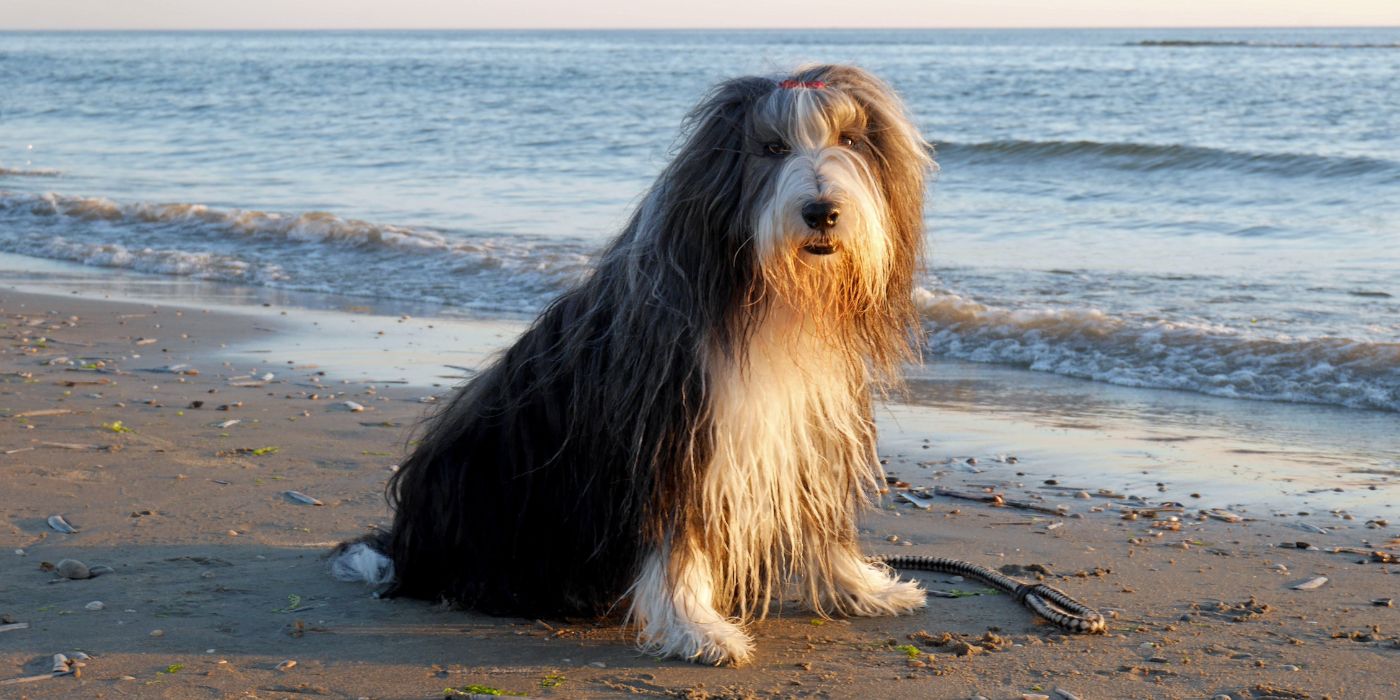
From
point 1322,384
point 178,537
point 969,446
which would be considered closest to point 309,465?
point 178,537

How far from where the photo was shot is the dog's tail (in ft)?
14.5

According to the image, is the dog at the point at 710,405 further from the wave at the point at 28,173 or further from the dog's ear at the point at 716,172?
the wave at the point at 28,173

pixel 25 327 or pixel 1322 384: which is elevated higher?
pixel 1322 384

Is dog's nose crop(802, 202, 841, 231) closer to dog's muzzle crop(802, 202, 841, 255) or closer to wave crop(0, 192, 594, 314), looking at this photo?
dog's muzzle crop(802, 202, 841, 255)

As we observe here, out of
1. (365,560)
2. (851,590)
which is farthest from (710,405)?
(365,560)

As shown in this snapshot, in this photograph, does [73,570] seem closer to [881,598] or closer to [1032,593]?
[881,598]

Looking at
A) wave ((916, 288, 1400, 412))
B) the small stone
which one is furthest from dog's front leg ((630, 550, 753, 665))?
wave ((916, 288, 1400, 412))

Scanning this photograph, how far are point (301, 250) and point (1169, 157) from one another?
40.1 feet

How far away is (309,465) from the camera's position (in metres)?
5.88

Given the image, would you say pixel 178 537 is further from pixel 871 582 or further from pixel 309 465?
pixel 871 582

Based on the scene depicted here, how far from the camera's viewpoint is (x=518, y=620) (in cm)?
410

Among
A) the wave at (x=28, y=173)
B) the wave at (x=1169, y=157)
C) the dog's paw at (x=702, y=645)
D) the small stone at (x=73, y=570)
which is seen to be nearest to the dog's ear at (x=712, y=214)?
the dog's paw at (x=702, y=645)

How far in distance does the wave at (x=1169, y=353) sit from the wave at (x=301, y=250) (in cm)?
340

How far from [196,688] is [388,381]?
14.3ft
